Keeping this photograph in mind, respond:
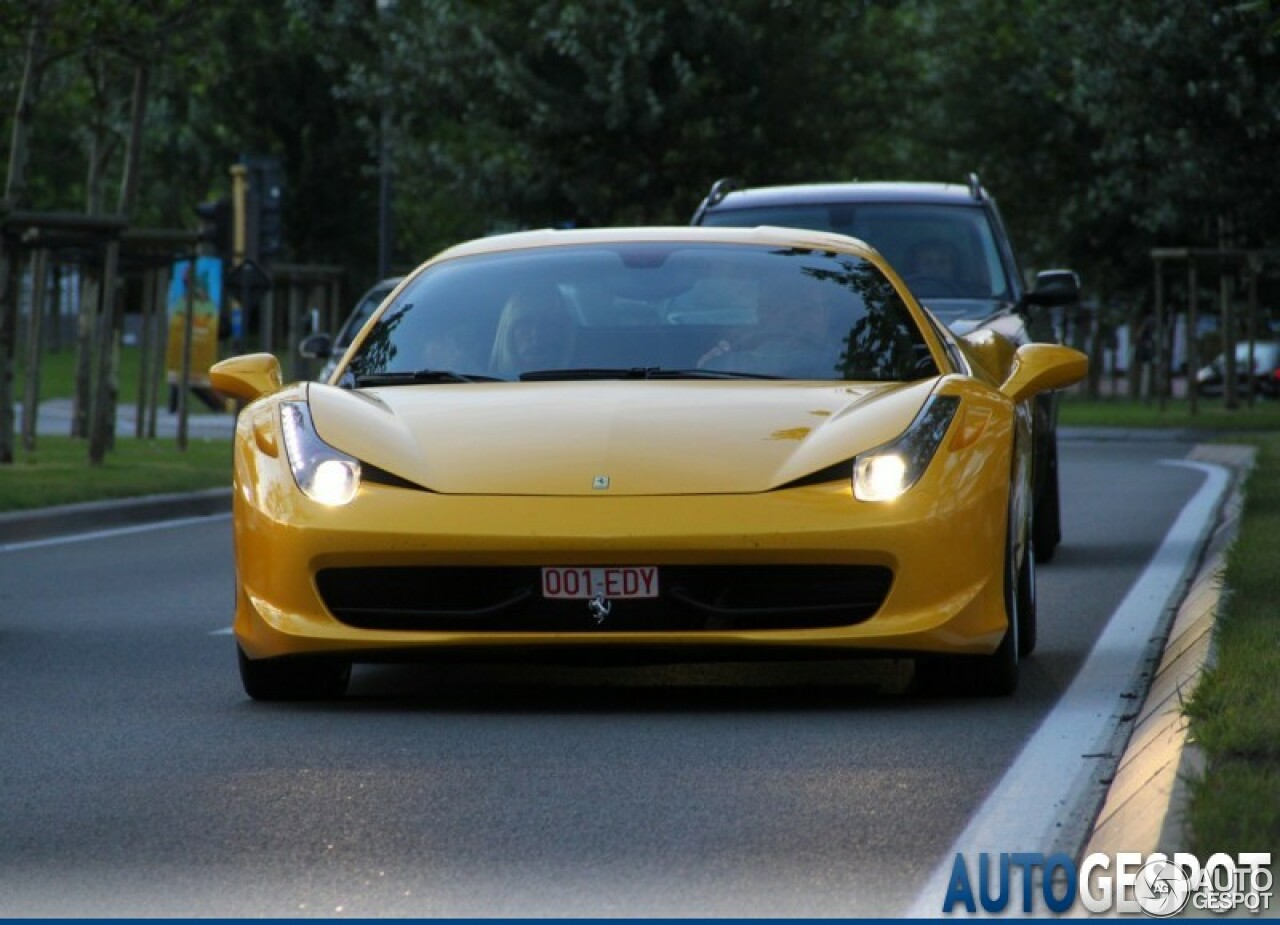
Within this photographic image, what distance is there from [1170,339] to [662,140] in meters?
12.4

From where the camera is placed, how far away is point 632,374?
8859 mm

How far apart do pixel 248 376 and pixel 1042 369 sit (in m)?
2.50

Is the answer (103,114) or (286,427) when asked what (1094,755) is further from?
(103,114)

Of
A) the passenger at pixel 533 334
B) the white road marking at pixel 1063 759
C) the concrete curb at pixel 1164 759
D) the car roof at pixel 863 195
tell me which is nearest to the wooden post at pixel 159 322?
the car roof at pixel 863 195

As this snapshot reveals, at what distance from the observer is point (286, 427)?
27.6 ft

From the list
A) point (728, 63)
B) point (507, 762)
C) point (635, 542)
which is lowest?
point (507, 762)

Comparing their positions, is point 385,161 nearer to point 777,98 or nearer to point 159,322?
point 777,98

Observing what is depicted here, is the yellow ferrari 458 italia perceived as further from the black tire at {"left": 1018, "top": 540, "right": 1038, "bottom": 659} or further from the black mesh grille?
the black tire at {"left": 1018, "top": 540, "right": 1038, "bottom": 659}

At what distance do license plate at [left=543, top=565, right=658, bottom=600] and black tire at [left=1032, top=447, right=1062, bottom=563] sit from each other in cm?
599

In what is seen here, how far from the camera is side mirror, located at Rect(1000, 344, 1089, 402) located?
9.23 m

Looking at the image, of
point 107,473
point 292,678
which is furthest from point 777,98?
point 292,678

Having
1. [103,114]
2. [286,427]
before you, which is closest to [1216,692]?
[286,427]

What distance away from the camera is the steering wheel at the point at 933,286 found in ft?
46.1

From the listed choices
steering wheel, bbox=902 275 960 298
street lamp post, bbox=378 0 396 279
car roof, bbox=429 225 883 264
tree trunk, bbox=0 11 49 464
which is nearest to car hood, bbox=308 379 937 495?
car roof, bbox=429 225 883 264
